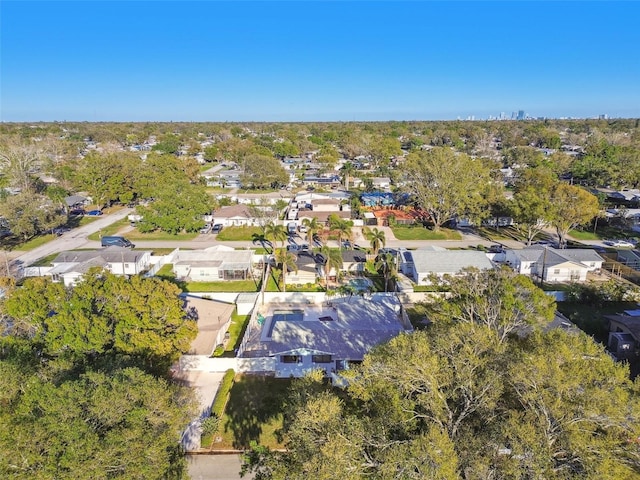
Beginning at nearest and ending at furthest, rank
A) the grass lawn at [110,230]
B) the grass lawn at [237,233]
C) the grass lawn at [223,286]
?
1. the grass lawn at [223,286]
2. the grass lawn at [237,233]
3. the grass lawn at [110,230]

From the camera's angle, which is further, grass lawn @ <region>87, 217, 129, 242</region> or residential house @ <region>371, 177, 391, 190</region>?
residential house @ <region>371, 177, 391, 190</region>

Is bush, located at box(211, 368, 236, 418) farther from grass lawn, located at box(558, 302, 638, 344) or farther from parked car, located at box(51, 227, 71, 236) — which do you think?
parked car, located at box(51, 227, 71, 236)

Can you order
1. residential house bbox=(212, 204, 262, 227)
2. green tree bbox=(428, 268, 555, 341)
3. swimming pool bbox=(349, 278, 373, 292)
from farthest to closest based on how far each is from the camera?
residential house bbox=(212, 204, 262, 227) → swimming pool bbox=(349, 278, 373, 292) → green tree bbox=(428, 268, 555, 341)

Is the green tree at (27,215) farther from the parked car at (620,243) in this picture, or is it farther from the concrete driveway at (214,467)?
the parked car at (620,243)

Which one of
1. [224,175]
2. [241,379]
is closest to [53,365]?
[241,379]

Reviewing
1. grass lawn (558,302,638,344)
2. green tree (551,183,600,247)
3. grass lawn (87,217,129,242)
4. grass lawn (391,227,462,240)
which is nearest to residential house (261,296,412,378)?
grass lawn (558,302,638,344)

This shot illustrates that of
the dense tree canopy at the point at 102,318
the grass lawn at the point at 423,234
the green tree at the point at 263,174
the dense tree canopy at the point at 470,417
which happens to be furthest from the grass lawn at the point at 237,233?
the dense tree canopy at the point at 470,417

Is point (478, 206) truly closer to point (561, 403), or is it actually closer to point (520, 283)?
point (520, 283)
